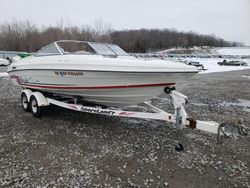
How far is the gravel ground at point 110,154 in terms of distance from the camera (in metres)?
3.31

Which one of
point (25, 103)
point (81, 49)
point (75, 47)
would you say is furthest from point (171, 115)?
point (25, 103)

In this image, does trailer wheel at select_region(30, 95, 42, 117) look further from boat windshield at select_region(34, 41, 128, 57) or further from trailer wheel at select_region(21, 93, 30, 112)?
boat windshield at select_region(34, 41, 128, 57)

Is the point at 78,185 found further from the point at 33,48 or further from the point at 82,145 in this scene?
the point at 33,48

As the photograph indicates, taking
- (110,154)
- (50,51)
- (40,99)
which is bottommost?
(110,154)

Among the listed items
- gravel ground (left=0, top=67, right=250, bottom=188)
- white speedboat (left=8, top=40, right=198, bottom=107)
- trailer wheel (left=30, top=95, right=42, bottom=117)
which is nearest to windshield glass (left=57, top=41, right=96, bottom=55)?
white speedboat (left=8, top=40, right=198, bottom=107)

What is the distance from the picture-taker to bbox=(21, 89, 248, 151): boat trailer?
3.68m

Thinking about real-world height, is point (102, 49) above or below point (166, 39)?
below

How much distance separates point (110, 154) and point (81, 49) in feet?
8.98

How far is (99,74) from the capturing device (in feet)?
15.1

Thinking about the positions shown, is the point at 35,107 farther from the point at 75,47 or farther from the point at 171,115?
the point at 171,115

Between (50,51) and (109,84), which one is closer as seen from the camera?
(109,84)

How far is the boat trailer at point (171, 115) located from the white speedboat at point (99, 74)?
0.23 m

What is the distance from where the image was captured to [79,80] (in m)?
4.97

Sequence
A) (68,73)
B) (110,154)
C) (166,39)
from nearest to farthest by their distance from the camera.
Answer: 1. (110,154)
2. (68,73)
3. (166,39)
